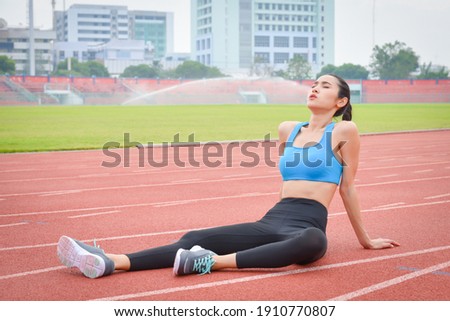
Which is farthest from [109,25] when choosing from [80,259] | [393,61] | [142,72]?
[80,259]

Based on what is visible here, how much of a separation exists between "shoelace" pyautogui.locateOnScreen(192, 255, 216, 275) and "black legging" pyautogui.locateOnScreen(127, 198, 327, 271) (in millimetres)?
185

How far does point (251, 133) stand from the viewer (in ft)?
85.1

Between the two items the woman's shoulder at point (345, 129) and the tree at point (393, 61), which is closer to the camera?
the woman's shoulder at point (345, 129)

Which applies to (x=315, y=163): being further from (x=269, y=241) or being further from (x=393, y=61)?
(x=393, y=61)

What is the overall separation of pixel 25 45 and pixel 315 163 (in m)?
129

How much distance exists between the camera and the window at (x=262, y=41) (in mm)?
150875

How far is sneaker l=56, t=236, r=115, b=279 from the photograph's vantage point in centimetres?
521

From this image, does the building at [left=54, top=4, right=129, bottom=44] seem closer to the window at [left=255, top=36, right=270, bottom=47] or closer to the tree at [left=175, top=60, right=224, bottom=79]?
the window at [left=255, top=36, right=270, bottom=47]

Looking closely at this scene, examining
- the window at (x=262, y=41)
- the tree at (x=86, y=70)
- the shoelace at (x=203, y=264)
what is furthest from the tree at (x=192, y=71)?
the shoelace at (x=203, y=264)

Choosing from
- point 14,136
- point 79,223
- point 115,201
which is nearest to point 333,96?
point 79,223

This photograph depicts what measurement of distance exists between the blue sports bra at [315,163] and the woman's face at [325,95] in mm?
175

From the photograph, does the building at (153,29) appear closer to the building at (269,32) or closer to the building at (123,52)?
the building at (123,52)
